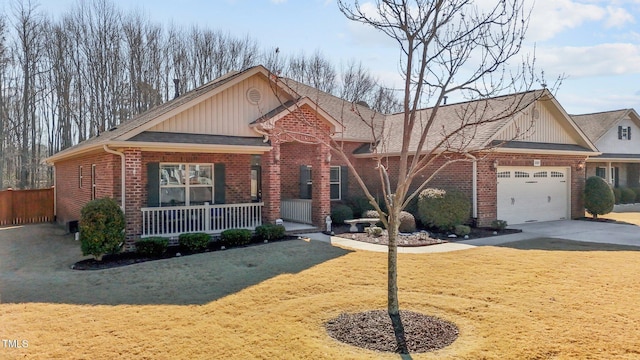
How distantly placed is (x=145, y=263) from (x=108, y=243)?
1.13 meters

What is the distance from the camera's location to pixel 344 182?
18984mm

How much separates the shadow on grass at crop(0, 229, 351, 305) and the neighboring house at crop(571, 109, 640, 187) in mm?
21780

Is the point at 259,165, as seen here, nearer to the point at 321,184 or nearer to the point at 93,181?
the point at 321,184

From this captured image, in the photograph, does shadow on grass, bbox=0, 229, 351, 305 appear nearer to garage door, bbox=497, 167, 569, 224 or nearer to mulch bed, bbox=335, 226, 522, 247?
mulch bed, bbox=335, 226, 522, 247

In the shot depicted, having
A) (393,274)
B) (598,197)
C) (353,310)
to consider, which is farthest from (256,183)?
(598,197)

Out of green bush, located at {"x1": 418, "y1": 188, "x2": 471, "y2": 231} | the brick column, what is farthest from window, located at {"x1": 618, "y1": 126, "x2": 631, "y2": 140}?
green bush, located at {"x1": 418, "y1": 188, "x2": 471, "y2": 231}

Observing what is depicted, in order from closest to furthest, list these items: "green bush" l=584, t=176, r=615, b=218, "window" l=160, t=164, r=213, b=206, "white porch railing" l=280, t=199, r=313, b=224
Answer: "window" l=160, t=164, r=213, b=206, "white porch railing" l=280, t=199, r=313, b=224, "green bush" l=584, t=176, r=615, b=218

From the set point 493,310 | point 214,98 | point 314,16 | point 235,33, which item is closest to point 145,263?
point 214,98

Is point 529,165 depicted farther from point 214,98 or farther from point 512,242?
point 214,98

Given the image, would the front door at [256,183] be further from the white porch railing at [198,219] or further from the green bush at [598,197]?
the green bush at [598,197]

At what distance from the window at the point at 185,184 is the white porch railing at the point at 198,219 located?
0.60 metres

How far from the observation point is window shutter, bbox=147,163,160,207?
13.2m

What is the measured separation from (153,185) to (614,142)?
88.3 ft

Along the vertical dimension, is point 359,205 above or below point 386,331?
above
